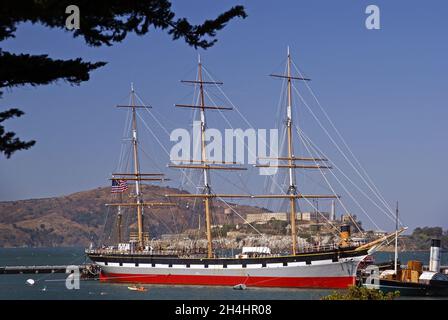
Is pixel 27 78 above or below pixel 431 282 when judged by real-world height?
above

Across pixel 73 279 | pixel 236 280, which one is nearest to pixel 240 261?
pixel 236 280

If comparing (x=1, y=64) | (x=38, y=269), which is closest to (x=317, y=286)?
(x=38, y=269)

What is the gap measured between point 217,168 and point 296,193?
733cm

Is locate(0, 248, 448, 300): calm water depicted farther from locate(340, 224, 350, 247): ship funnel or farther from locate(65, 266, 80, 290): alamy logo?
locate(340, 224, 350, 247): ship funnel

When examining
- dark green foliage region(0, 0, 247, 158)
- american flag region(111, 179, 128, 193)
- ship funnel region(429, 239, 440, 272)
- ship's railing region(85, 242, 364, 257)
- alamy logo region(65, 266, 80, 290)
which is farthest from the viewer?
alamy logo region(65, 266, 80, 290)

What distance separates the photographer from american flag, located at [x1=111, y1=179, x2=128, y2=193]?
217ft

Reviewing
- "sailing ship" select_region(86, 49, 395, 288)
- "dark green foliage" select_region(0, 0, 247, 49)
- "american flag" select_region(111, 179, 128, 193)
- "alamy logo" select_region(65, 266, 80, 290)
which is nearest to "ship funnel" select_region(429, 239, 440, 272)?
"sailing ship" select_region(86, 49, 395, 288)

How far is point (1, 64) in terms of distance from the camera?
38.1 feet

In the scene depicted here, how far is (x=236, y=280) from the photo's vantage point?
200 ft

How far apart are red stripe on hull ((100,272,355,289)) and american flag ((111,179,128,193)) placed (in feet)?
24.3

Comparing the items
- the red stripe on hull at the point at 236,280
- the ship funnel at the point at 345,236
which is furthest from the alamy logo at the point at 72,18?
the ship funnel at the point at 345,236

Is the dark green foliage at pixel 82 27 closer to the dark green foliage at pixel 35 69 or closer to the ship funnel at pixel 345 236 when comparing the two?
the dark green foliage at pixel 35 69
